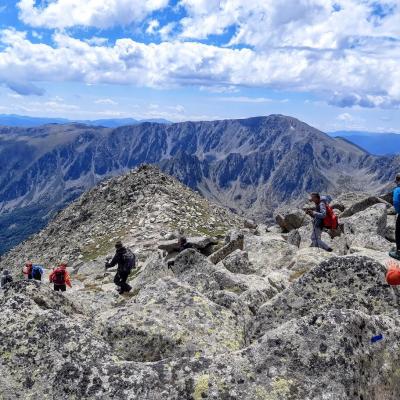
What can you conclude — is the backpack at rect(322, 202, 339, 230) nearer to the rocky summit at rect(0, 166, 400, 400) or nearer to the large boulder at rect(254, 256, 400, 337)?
the rocky summit at rect(0, 166, 400, 400)

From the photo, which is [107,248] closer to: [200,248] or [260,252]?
[200,248]

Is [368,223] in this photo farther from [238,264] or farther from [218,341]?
[218,341]

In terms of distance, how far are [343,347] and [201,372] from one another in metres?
2.56

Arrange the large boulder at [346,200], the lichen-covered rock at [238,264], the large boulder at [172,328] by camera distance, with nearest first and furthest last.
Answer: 1. the large boulder at [172,328]
2. the lichen-covered rock at [238,264]
3. the large boulder at [346,200]

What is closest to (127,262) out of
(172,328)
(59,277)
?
(59,277)

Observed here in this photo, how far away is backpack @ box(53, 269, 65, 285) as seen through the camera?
97.6 ft

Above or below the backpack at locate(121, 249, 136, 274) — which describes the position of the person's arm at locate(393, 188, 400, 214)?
above

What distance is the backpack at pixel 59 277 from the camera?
2973 cm

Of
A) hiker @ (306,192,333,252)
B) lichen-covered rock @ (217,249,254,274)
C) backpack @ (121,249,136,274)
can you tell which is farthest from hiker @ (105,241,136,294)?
hiker @ (306,192,333,252)

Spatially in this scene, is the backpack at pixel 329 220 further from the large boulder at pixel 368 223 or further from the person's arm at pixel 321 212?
the large boulder at pixel 368 223

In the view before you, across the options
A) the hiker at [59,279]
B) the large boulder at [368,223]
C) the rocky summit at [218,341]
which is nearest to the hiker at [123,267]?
the hiker at [59,279]

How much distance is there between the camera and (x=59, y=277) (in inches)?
1179

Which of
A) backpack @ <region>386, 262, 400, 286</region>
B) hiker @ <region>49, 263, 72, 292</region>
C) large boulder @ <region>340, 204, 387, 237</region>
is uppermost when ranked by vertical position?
backpack @ <region>386, 262, 400, 286</region>

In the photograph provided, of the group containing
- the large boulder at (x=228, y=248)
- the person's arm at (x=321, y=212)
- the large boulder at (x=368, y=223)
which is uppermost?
the person's arm at (x=321, y=212)
